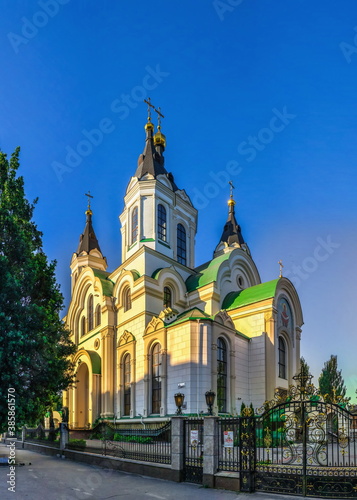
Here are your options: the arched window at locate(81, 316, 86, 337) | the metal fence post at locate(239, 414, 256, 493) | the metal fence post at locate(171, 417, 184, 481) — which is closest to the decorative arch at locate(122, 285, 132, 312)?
the arched window at locate(81, 316, 86, 337)

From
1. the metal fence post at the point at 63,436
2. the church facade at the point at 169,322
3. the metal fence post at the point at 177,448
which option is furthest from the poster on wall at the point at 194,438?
the metal fence post at the point at 63,436

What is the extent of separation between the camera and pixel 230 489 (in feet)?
32.1

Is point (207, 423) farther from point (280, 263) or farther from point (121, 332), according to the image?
point (280, 263)

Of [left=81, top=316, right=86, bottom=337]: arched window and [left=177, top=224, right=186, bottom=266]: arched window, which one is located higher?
[left=177, top=224, right=186, bottom=266]: arched window

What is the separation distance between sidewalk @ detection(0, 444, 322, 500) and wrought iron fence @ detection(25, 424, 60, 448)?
22.0 feet

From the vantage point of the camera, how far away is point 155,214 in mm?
26562

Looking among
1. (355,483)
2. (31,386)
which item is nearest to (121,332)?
(31,386)

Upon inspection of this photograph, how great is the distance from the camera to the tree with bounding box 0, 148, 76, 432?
13641mm

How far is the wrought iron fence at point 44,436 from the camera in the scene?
65.1 ft

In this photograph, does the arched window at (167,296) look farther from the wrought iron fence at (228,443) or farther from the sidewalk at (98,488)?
the wrought iron fence at (228,443)

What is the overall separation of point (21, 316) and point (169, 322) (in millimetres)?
8290

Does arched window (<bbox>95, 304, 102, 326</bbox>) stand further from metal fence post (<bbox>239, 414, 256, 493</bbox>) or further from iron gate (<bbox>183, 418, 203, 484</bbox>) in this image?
metal fence post (<bbox>239, 414, 256, 493</bbox>)

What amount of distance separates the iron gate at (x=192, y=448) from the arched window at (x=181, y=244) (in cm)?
1747

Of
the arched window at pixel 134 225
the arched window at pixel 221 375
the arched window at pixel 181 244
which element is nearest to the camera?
the arched window at pixel 221 375
